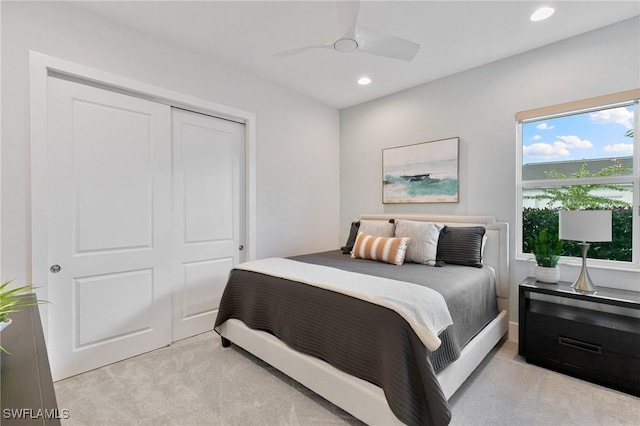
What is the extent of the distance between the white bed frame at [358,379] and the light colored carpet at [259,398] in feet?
0.41

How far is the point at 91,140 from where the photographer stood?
2318 mm

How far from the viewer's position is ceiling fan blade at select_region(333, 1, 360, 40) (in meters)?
1.65

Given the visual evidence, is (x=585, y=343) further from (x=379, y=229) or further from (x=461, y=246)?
(x=379, y=229)

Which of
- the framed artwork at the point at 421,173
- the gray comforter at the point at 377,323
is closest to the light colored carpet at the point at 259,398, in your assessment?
the gray comforter at the point at 377,323

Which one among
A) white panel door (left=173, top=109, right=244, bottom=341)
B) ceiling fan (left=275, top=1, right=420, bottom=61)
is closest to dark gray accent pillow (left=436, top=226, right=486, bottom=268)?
ceiling fan (left=275, top=1, right=420, bottom=61)

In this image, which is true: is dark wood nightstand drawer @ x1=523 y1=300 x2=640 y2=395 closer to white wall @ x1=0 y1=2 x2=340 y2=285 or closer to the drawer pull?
the drawer pull

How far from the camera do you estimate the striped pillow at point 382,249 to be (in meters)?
2.81

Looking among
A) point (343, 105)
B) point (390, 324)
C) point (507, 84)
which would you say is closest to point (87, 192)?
point (390, 324)

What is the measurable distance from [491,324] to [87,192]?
3391 mm

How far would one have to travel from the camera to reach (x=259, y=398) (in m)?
1.96

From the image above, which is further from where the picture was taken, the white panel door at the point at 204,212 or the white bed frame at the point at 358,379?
the white panel door at the point at 204,212

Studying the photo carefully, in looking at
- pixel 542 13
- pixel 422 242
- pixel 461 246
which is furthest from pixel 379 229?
pixel 542 13

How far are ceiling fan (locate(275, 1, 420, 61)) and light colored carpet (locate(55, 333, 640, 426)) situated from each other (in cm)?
230

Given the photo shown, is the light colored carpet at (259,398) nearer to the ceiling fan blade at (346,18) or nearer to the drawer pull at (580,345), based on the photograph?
the drawer pull at (580,345)
